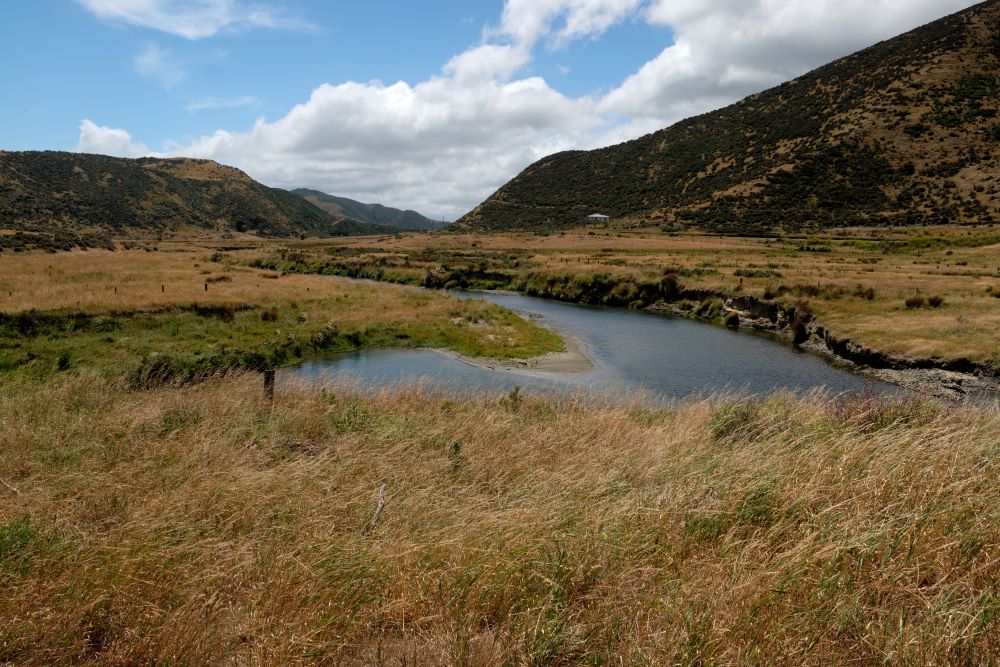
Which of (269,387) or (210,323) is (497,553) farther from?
(210,323)

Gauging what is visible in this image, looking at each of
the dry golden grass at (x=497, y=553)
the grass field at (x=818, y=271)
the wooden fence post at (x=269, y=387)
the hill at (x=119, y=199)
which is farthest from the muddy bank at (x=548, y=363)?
the hill at (x=119, y=199)

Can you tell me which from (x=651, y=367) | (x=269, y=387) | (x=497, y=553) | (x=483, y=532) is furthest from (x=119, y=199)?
(x=497, y=553)

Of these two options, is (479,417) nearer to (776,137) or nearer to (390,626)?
(390,626)

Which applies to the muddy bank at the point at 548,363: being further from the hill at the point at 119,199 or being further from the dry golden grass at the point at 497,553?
the hill at the point at 119,199

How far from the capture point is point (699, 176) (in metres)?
118

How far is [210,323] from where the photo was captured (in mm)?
29797

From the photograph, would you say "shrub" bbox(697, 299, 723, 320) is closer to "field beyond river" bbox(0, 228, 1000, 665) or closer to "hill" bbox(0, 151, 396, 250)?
"field beyond river" bbox(0, 228, 1000, 665)

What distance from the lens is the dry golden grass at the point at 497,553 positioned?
340 cm

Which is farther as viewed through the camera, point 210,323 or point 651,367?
point 210,323

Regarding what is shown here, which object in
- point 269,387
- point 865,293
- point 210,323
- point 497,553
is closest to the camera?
point 497,553

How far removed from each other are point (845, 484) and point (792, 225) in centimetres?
10118

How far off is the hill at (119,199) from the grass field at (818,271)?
176 feet

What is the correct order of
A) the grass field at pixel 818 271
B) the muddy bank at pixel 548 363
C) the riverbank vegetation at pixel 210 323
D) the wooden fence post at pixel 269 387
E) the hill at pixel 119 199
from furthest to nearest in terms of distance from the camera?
the hill at pixel 119 199, the grass field at pixel 818 271, the muddy bank at pixel 548 363, the riverbank vegetation at pixel 210 323, the wooden fence post at pixel 269 387

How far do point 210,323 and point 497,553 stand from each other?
29.8 metres
